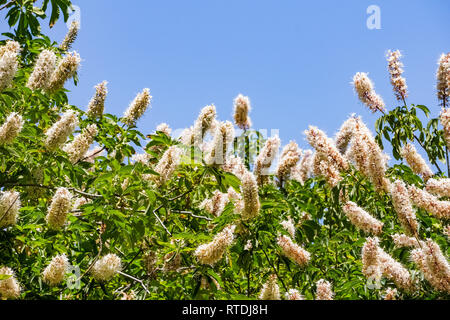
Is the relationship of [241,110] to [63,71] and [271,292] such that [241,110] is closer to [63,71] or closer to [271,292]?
[63,71]

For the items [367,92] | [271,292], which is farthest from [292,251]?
[367,92]

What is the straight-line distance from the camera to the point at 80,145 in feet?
9.22

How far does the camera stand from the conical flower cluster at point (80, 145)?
2.75 m

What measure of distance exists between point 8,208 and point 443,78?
2813 mm

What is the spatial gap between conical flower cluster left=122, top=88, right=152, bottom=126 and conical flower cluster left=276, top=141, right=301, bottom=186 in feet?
3.69

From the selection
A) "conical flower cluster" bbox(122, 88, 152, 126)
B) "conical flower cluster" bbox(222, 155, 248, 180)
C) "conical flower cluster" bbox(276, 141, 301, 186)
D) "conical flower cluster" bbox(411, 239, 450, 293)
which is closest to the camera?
"conical flower cluster" bbox(411, 239, 450, 293)

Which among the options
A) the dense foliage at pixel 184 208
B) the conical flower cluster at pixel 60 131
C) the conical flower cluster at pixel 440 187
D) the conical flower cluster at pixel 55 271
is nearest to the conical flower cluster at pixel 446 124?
the dense foliage at pixel 184 208

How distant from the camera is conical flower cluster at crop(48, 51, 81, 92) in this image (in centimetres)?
289

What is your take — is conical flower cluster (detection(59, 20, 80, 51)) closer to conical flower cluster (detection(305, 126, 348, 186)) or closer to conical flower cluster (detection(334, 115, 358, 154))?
conical flower cluster (detection(334, 115, 358, 154))

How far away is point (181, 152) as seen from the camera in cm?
288

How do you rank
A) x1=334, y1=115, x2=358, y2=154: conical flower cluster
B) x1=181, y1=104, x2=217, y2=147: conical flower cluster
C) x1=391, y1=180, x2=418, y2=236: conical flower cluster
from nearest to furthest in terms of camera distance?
x1=391, y1=180, x2=418, y2=236: conical flower cluster → x1=181, y1=104, x2=217, y2=147: conical flower cluster → x1=334, y1=115, x2=358, y2=154: conical flower cluster

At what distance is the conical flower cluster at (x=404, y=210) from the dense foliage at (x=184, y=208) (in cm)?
2

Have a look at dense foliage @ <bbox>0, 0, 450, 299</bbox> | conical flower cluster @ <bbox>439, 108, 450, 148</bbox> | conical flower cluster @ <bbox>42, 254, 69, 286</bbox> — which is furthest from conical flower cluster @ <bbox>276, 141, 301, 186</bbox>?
conical flower cluster @ <bbox>42, 254, 69, 286</bbox>

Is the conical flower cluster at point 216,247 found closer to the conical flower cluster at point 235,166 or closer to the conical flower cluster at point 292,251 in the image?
the conical flower cluster at point 292,251
